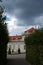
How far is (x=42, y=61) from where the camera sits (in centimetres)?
1389

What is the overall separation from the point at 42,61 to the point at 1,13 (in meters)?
4.48

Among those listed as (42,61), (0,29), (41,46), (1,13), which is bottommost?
(42,61)

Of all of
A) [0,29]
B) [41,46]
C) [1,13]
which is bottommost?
[41,46]

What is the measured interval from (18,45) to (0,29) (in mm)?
53652

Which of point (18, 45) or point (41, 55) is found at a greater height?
point (18, 45)

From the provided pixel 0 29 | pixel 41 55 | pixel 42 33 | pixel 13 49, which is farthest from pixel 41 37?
pixel 13 49

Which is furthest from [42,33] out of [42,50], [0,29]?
[0,29]

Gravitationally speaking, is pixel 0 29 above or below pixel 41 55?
above

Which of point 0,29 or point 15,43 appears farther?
point 15,43

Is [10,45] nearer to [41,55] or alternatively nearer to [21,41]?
[21,41]

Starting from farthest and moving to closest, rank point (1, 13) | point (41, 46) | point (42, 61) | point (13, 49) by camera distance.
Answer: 1. point (13, 49)
2. point (1, 13)
3. point (41, 46)
4. point (42, 61)

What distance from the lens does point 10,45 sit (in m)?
69.2

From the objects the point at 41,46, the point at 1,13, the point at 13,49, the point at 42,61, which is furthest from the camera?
the point at 13,49

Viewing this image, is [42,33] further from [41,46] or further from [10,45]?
[10,45]
